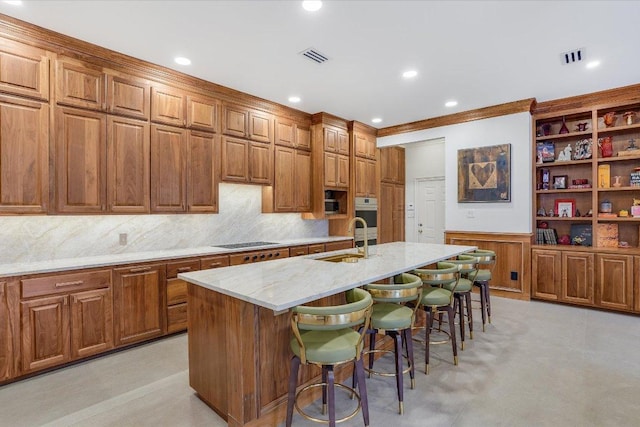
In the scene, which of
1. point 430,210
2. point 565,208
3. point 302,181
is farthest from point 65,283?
point 430,210

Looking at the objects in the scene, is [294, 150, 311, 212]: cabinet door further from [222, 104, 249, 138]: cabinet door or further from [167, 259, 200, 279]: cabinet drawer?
[167, 259, 200, 279]: cabinet drawer

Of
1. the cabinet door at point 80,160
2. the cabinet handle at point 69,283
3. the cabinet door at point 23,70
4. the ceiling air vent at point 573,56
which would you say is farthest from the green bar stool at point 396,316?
the cabinet door at point 23,70

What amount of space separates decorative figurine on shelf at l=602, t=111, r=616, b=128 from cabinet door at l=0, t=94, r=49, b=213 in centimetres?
655

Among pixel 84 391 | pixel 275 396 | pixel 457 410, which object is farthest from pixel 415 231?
pixel 84 391

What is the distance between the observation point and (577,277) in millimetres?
4383

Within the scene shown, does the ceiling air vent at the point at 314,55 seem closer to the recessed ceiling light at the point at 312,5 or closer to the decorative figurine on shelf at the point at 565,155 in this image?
the recessed ceiling light at the point at 312,5

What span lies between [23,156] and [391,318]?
3266 millimetres

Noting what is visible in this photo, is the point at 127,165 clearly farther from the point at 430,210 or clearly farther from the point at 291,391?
the point at 430,210

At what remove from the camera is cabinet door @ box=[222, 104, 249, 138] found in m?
4.25

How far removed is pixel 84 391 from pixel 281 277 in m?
1.75

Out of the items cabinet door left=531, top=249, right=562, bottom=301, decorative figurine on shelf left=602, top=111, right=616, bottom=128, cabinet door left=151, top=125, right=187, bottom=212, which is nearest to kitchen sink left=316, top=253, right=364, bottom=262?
cabinet door left=151, top=125, right=187, bottom=212

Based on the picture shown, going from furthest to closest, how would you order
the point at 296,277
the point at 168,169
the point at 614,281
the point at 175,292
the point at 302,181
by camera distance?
the point at 302,181 < the point at 614,281 < the point at 168,169 < the point at 175,292 < the point at 296,277

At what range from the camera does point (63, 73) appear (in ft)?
9.78

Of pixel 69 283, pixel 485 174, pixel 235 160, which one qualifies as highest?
pixel 235 160
